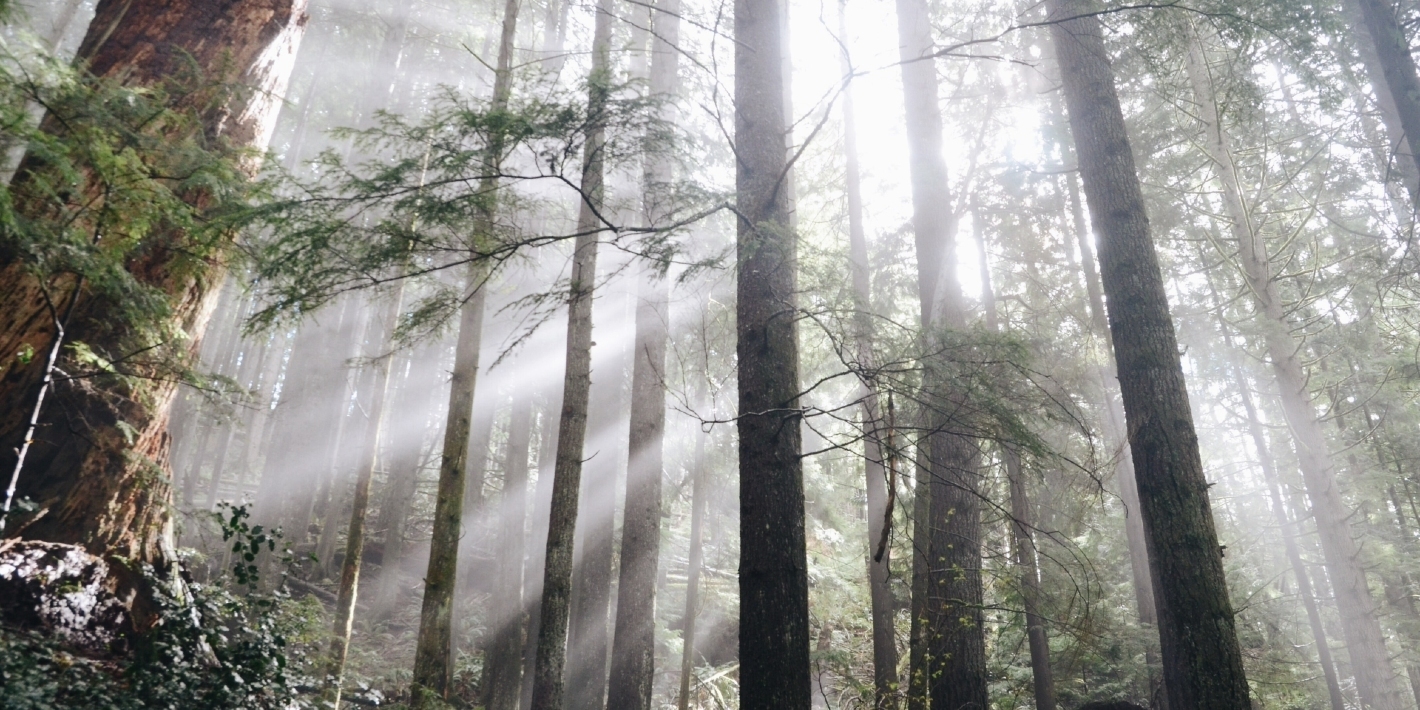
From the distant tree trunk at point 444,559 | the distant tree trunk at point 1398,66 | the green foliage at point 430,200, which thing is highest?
the distant tree trunk at point 1398,66

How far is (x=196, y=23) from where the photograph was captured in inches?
221

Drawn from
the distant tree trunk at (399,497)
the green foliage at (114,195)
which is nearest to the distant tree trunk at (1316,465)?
the green foliage at (114,195)

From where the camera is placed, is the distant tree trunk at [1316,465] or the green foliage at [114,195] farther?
the distant tree trunk at [1316,465]

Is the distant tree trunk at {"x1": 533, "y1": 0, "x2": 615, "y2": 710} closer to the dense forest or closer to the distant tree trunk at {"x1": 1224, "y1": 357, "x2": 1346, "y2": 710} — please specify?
the dense forest

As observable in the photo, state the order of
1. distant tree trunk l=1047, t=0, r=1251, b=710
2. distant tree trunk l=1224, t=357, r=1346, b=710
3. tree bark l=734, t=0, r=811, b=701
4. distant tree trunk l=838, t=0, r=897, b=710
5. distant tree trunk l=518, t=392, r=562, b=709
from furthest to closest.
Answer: distant tree trunk l=1224, t=357, r=1346, b=710 < distant tree trunk l=518, t=392, r=562, b=709 < distant tree trunk l=838, t=0, r=897, b=710 < distant tree trunk l=1047, t=0, r=1251, b=710 < tree bark l=734, t=0, r=811, b=701

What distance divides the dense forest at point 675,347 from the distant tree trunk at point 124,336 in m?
0.03

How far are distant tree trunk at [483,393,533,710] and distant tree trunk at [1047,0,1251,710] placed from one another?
32.0 feet

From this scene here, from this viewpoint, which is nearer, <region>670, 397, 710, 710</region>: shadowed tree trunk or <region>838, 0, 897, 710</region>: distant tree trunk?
<region>838, 0, 897, 710</region>: distant tree trunk

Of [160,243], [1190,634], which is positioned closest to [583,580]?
[160,243]

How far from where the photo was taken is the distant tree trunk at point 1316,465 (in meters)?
11.0

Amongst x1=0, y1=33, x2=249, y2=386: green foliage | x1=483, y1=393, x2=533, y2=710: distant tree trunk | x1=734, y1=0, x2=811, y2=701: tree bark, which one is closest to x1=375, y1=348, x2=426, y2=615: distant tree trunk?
x1=483, y1=393, x2=533, y2=710: distant tree trunk

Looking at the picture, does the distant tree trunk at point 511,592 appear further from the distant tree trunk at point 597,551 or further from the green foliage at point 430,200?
the green foliage at point 430,200

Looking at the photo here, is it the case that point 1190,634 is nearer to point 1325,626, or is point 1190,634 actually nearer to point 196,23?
point 196,23

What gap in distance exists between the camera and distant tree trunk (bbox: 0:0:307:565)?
4.51 metres
